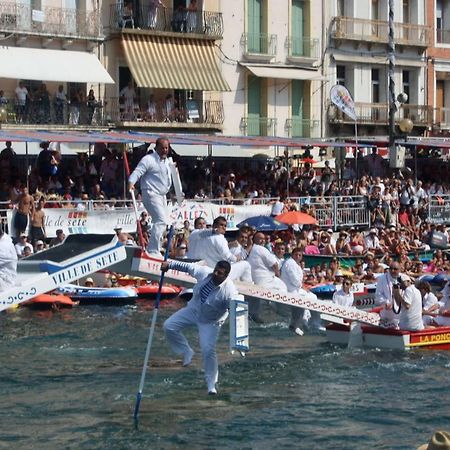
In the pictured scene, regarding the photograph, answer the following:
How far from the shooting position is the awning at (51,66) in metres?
41.4

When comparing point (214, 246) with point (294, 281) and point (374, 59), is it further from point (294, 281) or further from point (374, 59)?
point (374, 59)

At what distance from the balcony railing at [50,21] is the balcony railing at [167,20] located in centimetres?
101

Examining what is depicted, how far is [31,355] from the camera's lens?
24.6 m

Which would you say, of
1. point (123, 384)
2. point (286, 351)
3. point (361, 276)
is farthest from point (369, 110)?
point (123, 384)

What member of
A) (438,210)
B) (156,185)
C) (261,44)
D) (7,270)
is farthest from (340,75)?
(7,270)

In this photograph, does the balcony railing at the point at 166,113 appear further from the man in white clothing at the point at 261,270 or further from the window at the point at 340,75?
the man in white clothing at the point at 261,270

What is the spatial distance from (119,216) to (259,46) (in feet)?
54.2

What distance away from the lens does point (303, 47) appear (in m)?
51.5

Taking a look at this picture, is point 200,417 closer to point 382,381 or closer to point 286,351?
point 382,381

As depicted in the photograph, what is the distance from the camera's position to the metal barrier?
1750 inches

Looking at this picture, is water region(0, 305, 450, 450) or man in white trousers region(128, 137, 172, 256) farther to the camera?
man in white trousers region(128, 137, 172, 256)

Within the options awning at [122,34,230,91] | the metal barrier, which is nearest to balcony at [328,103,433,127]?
awning at [122,34,230,91]

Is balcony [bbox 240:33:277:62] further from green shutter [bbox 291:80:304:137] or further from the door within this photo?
green shutter [bbox 291:80:304:137]

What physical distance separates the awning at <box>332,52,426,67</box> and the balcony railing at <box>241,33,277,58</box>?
350cm
